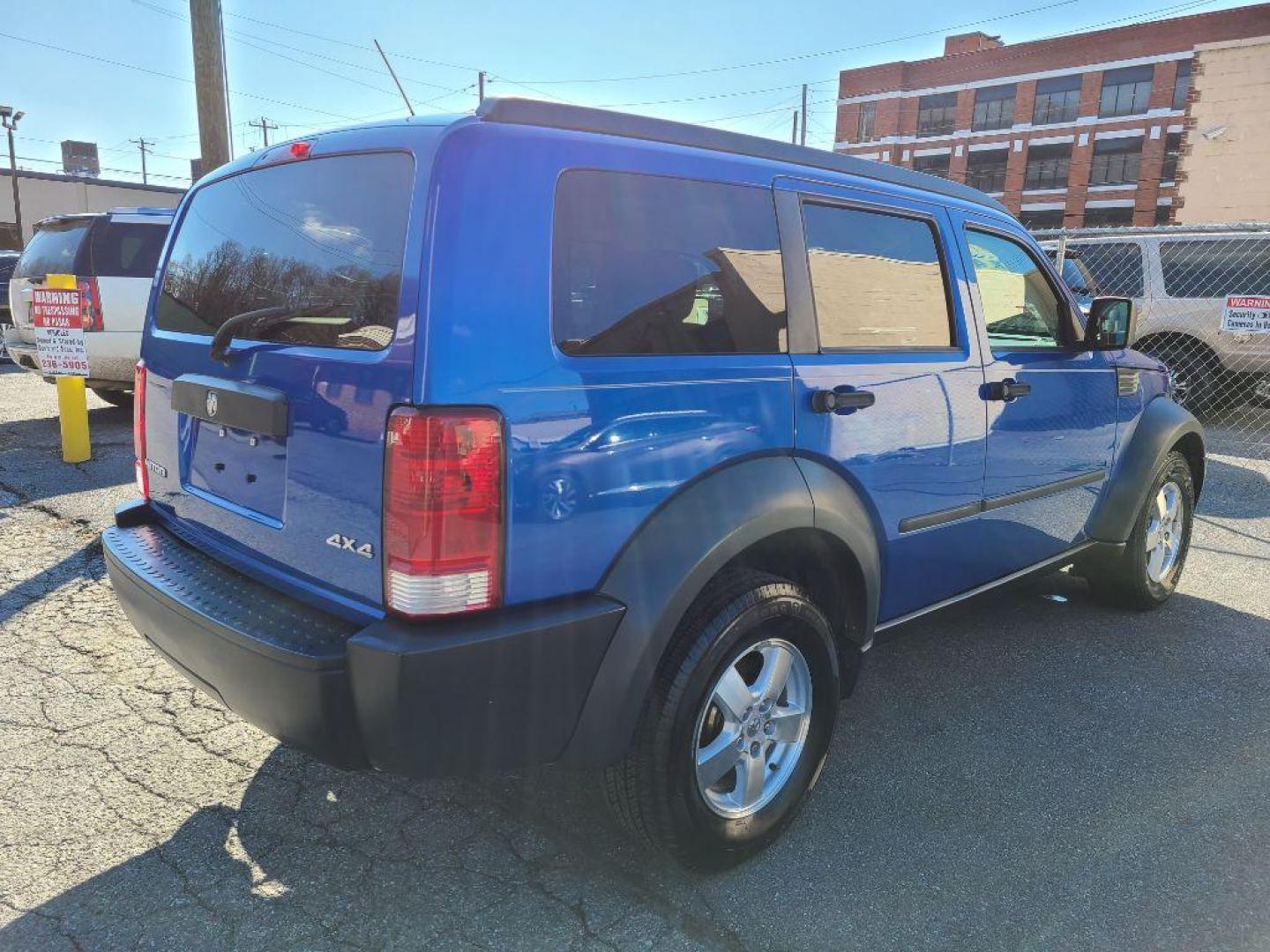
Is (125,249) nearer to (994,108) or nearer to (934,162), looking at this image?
(994,108)

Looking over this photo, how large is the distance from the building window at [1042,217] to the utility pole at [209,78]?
4930 centimetres

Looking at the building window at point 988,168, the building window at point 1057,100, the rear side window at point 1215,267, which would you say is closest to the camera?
the rear side window at point 1215,267

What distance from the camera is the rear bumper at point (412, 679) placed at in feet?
5.98

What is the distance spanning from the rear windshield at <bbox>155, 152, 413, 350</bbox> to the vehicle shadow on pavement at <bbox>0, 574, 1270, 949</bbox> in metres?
1.41

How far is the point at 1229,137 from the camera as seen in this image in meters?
22.8

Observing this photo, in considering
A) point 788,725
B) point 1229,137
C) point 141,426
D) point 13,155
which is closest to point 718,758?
point 788,725

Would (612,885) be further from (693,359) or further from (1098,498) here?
(1098,498)

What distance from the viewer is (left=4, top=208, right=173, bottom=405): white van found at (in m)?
8.09

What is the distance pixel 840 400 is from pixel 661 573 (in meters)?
0.83

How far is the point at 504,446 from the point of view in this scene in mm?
1849

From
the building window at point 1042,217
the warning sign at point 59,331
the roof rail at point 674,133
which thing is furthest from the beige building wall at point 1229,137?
the building window at point 1042,217

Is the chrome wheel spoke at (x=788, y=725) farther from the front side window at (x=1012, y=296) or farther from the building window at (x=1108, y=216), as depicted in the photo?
the building window at (x=1108, y=216)

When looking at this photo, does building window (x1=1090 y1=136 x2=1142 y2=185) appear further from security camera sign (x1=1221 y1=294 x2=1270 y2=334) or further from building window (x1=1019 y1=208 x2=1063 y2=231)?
security camera sign (x1=1221 y1=294 x2=1270 y2=334)

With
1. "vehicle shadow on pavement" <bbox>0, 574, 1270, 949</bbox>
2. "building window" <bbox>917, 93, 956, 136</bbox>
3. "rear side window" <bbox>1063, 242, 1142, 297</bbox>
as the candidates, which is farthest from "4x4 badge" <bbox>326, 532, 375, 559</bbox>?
"building window" <bbox>917, 93, 956, 136</bbox>
